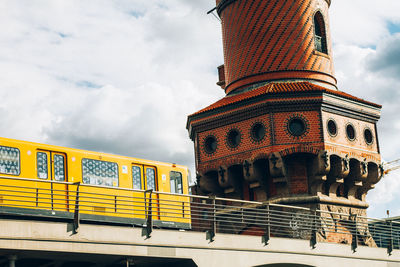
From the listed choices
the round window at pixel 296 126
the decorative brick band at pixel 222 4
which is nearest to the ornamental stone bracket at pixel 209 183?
the round window at pixel 296 126

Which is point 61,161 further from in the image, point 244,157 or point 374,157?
point 374,157

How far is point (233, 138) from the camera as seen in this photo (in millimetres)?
28391

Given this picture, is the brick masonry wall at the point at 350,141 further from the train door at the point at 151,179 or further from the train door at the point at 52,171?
the train door at the point at 52,171

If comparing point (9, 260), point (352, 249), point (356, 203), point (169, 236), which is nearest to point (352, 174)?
point (356, 203)

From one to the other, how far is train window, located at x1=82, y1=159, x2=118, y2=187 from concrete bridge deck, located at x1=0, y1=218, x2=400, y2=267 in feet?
A: 9.09

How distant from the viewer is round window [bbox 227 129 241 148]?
28094 mm

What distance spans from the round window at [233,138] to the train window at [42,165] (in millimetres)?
12043

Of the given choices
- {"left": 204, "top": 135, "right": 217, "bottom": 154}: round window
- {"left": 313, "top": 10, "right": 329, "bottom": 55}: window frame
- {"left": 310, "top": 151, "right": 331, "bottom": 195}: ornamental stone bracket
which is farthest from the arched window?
{"left": 204, "top": 135, "right": 217, "bottom": 154}: round window

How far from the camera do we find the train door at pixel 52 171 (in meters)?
17.2

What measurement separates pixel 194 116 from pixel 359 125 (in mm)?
7447

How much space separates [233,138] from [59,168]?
11855 mm

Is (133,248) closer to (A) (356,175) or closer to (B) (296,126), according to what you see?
(B) (296,126)

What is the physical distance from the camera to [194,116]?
29.8 m

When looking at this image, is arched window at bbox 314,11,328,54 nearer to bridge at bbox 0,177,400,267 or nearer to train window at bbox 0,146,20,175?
bridge at bbox 0,177,400,267
